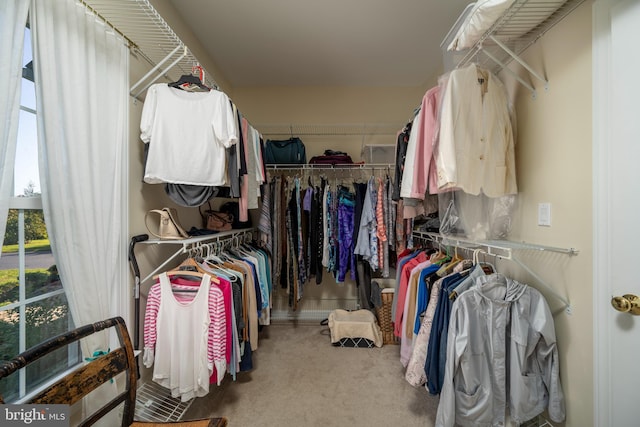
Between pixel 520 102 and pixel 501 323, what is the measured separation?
1.20 metres

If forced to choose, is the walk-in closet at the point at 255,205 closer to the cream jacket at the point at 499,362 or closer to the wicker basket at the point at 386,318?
the cream jacket at the point at 499,362

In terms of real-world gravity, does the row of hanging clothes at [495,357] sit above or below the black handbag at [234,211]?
below

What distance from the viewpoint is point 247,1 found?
1.76 meters

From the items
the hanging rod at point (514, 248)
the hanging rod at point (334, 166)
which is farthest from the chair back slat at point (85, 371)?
the hanging rod at point (334, 166)

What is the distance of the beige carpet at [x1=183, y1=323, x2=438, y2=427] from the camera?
1544 mm

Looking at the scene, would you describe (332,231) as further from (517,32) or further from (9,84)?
(9,84)

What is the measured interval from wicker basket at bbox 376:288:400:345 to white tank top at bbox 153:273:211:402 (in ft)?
5.31

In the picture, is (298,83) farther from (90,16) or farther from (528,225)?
(528,225)

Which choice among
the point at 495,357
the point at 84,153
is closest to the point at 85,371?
the point at 84,153

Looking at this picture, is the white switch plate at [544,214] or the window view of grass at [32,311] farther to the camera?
the white switch plate at [544,214]

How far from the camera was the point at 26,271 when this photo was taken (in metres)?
0.97

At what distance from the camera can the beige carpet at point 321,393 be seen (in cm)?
154

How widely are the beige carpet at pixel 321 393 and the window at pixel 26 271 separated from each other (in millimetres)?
923

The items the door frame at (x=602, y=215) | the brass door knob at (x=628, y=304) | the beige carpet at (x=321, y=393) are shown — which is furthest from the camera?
the beige carpet at (x=321, y=393)
